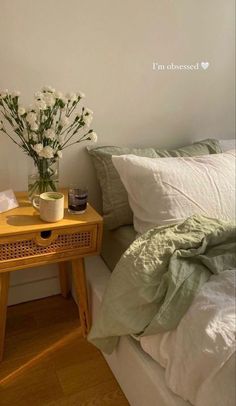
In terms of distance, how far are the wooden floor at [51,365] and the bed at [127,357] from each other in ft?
0.26

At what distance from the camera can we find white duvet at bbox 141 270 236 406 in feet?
2.62

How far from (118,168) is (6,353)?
2.99 ft

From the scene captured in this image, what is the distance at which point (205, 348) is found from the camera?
840mm

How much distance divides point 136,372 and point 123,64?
49.2 inches

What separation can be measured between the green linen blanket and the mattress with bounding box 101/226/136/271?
243 millimetres

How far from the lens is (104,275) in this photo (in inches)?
58.4

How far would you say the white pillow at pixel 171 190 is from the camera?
1.28 m

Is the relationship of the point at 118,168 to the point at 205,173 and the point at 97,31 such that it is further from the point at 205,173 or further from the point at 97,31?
the point at 97,31

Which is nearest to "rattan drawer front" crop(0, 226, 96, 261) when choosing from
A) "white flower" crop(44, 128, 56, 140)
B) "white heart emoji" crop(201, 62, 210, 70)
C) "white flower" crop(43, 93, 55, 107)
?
"white flower" crop(44, 128, 56, 140)

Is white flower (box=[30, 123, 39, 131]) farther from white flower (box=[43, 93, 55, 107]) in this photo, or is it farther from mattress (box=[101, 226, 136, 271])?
mattress (box=[101, 226, 136, 271])

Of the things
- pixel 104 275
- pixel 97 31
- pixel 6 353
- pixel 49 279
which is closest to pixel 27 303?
pixel 49 279

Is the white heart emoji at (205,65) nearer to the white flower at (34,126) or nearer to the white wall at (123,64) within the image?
the white wall at (123,64)

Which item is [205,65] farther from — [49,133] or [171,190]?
[49,133]

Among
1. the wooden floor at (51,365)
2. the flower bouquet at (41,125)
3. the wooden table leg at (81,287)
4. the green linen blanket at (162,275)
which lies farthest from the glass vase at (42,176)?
the wooden floor at (51,365)
